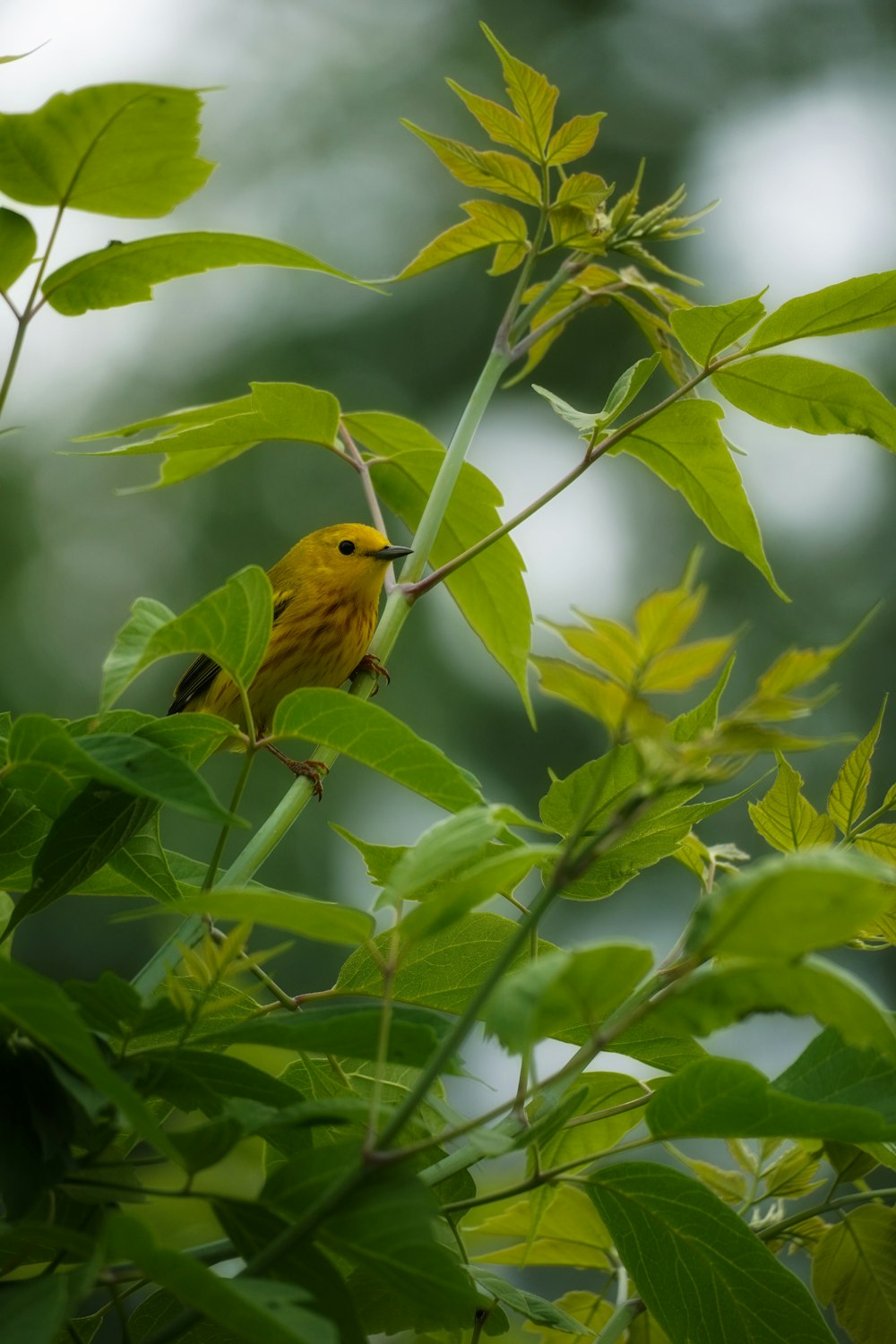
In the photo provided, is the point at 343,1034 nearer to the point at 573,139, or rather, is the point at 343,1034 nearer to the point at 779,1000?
the point at 779,1000

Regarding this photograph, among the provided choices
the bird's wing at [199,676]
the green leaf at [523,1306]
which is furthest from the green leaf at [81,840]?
the bird's wing at [199,676]

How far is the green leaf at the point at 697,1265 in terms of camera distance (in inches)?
19.0

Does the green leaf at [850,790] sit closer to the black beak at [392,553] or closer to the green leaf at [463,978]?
the green leaf at [463,978]

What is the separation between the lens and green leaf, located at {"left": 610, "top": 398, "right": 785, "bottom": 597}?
0.67 meters

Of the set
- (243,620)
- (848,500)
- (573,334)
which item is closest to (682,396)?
(243,620)

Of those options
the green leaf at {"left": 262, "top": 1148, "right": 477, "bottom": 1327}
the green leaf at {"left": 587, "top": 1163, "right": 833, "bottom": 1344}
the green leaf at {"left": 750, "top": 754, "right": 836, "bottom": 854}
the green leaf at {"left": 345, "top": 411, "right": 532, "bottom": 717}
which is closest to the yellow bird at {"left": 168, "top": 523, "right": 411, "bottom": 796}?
the green leaf at {"left": 345, "top": 411, "right": 532, "bottom": 717}

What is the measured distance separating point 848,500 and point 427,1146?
5307 millimetres

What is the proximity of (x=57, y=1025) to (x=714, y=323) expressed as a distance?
1.48 ft

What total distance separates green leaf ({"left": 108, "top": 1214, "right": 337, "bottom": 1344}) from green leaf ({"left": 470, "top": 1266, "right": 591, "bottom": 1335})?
221 mm

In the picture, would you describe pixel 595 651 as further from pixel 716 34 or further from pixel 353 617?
pixel 716 34

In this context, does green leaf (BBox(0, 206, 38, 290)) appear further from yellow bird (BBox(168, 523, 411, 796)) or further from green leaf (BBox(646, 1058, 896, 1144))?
yellow bird (BBox(168, 523, 411, 796))

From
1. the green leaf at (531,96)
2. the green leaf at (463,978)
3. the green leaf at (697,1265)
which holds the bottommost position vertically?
the green leaf at (697,1265)

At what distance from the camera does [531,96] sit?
27.6 inches

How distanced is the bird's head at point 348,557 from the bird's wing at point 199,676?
82mm
